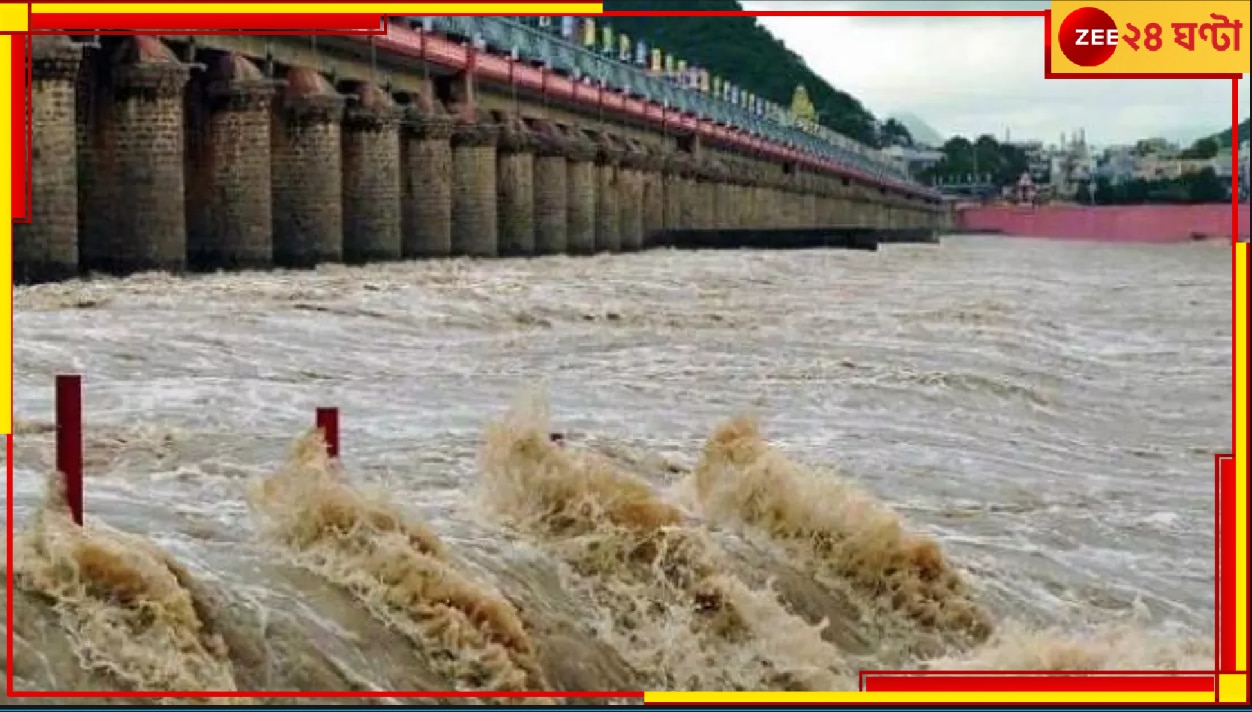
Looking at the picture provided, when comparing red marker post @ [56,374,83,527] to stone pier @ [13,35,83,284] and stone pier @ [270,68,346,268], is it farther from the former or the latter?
stone pier @ [270,68,346,268]

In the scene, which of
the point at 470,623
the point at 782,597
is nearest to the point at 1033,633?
the point at 782,597

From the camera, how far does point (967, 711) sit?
5137 millimetres

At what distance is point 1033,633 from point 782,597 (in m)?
1.28

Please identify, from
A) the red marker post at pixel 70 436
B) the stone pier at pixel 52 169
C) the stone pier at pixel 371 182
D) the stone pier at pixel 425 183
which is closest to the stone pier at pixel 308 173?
the stone pier at pixel 371 182

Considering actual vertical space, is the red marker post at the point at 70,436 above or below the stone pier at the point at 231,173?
below

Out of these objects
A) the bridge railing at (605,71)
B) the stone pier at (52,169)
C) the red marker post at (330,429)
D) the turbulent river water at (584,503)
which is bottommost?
the turbulent river water at (584,503)

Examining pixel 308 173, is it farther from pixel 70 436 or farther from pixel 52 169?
pixel 70 436

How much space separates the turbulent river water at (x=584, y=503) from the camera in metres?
7.17

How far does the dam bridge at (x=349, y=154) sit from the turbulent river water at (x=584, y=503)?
22.7 ft

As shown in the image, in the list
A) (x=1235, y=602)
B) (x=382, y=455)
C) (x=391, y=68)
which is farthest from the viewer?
(x=391, y=68)

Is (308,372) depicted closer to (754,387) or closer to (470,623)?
(754,387)

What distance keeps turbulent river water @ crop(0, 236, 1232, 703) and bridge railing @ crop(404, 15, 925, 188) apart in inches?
314

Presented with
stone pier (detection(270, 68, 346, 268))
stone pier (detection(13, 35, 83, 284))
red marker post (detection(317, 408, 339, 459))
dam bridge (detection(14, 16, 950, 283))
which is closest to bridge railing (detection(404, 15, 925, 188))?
dam bridge (detection(14, 16, 950, 283))

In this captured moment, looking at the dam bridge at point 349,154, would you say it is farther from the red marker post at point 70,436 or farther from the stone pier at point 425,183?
the red marker post at point 70,436
